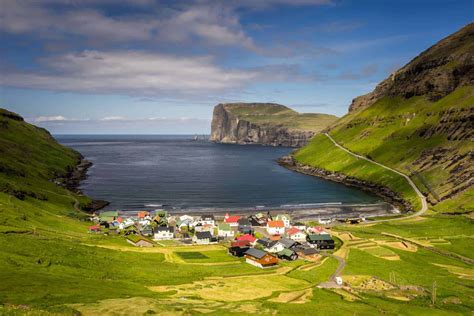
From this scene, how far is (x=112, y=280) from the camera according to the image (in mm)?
69438

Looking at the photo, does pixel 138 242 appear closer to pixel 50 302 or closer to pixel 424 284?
pixel 50 302

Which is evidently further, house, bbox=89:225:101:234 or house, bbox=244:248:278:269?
house, bbox=89:225:101:234

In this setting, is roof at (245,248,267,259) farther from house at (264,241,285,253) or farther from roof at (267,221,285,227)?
roof at (267,221,285,227)

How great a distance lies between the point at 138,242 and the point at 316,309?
5995 centimetres

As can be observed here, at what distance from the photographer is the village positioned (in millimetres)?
94625

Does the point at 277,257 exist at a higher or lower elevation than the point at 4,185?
lower

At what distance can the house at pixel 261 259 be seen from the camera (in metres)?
86.0

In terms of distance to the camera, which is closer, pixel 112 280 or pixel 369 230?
pixel 112 280

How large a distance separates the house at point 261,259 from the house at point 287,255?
16.2 feet

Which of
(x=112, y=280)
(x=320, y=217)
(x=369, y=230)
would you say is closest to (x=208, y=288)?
(x=112, y=280)

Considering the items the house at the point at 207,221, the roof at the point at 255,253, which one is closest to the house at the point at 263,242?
the roof at the point at 255,253

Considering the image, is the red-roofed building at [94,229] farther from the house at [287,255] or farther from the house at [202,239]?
the house at [287,255]

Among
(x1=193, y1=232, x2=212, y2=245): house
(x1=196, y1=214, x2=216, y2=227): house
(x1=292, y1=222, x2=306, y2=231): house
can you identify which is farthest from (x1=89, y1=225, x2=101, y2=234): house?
(x1=292, y1=222, x2=306, y2=231): house

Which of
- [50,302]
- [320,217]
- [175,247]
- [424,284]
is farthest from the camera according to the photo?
[320,217]
